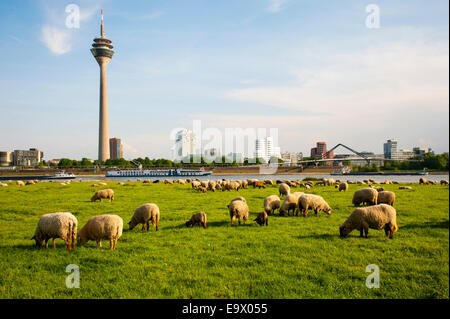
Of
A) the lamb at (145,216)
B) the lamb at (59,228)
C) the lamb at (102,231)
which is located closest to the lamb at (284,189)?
the lamb at (145,216)

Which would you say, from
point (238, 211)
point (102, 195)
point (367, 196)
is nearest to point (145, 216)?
point (238, 211)

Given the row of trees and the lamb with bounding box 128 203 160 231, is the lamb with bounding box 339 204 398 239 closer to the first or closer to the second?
the lamb with bounding box 128 203 160 231

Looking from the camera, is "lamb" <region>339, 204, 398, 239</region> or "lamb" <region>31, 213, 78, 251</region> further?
"lamb" <region>339, 204, 398, 239</region>

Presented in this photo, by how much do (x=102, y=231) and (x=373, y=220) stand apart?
30.6ft

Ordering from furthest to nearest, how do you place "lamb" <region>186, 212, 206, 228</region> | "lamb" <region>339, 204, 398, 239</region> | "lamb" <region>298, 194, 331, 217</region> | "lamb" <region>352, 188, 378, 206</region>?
"lamb" <region>352, 188, 378, 206</region>
"lamb" <region>298, 194, 331, 217</region>
"lamb" <region>186, 212, 206, 228</region>
"lamb" <region>339, 204, 398, 239</region>

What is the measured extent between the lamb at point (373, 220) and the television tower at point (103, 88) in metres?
173

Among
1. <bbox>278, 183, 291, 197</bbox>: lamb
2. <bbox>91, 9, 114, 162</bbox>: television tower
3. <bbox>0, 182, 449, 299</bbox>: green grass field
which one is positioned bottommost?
<bbox>0, 182, 449, 299</bbox>: green grass field

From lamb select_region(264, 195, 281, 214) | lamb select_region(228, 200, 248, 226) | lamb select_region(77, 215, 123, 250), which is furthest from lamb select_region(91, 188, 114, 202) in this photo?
lamb select_region(77, 215, 123, 250)

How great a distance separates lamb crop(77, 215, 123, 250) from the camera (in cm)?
937

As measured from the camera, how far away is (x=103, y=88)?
167625 millimetres

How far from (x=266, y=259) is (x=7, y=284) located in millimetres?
6398

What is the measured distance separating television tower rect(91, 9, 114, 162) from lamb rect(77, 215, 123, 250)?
170 m

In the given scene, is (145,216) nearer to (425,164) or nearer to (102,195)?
(102,195)

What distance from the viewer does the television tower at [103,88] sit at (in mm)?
166875
